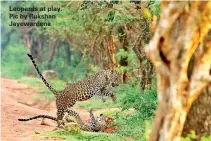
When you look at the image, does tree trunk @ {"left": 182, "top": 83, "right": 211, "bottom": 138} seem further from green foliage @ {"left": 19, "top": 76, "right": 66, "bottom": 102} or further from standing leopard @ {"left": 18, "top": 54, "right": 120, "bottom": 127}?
green foliage @ {"left": 19, "top": 76, "right": 66, "bottom": 102}

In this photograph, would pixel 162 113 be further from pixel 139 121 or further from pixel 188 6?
pixel 139 121

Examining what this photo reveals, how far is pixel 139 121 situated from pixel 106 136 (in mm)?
1375

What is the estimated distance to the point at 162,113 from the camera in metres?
6.36

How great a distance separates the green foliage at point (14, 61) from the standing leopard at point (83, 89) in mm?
19023

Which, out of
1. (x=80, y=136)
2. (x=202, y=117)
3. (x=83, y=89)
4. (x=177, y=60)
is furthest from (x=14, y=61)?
(x=177, y=60)

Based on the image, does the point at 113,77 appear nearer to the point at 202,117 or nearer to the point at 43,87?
the point at 202,117

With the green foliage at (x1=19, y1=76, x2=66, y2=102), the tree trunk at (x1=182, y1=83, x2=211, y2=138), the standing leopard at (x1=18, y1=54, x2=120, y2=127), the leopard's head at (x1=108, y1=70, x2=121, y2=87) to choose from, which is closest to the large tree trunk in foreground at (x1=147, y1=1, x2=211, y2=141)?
the tree trunk at (x1=182, y1=83, x2=211, y2=138)

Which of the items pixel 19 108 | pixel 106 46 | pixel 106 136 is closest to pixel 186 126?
pixel 106 136

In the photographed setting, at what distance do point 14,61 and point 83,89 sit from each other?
87.4ft

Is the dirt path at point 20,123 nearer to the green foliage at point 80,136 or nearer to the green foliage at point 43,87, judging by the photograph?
the green foliage at point 80,136

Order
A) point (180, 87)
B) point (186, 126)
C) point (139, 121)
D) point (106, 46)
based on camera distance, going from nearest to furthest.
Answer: point (180, 87), point (186, 126), point (139, 121), point (106, 46)

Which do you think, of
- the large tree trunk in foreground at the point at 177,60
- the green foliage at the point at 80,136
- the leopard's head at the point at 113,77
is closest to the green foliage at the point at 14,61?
the leopard's head at the point at 113,77

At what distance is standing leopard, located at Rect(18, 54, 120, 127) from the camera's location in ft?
41.1

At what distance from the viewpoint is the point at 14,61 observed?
1544 inches
